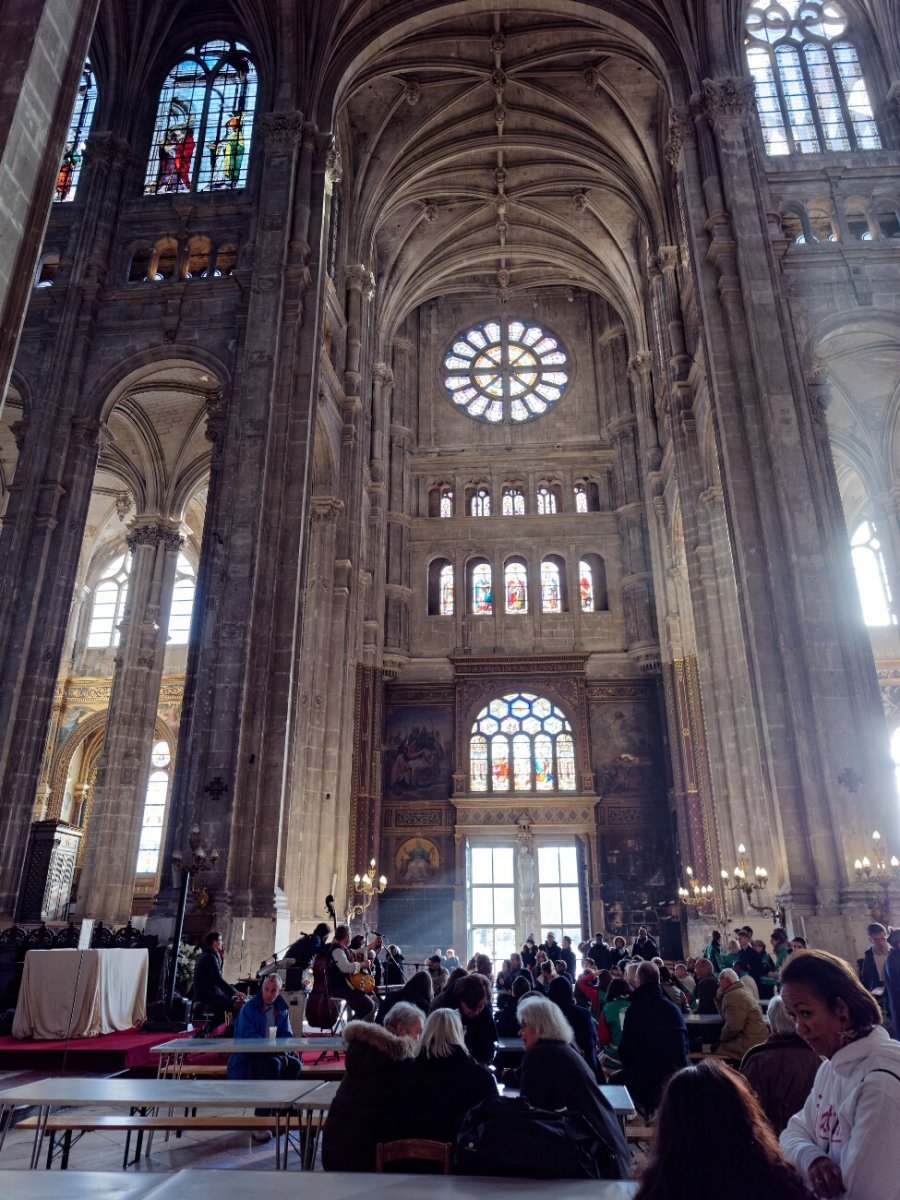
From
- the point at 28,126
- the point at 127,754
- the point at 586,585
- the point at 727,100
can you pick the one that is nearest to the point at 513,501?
the point at 586,585

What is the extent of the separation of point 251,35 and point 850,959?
896 inches

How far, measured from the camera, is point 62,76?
298 inches

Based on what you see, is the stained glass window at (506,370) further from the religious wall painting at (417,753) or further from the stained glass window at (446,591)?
the religious wall painting at (417,753)

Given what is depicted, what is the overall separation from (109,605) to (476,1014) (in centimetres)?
2741

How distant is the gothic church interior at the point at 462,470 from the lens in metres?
14.5

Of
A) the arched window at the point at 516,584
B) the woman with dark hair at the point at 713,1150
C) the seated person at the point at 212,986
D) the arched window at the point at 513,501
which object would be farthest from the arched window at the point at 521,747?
the woman with dark hair at the point at 713,1150

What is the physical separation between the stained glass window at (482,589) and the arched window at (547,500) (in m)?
2.72

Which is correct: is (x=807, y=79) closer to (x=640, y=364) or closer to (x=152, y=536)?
(x=640, y=364)

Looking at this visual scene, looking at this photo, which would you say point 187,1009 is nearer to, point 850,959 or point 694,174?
point 850,959

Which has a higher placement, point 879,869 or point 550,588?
point 550,588

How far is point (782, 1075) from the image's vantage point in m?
3.97

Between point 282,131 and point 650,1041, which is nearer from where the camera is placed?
point 650,1041

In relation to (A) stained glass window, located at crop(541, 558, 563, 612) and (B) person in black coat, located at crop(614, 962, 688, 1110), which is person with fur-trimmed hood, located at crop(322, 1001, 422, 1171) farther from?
(A) stained glass window, located at crop(541, 558, 563, 612)

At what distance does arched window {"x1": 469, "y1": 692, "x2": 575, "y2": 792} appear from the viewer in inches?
999
